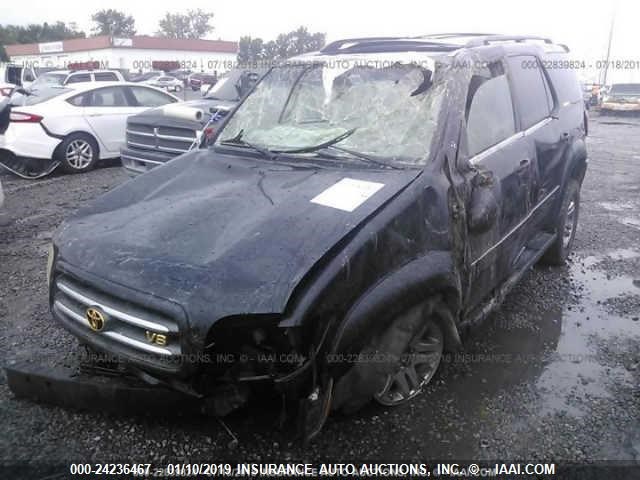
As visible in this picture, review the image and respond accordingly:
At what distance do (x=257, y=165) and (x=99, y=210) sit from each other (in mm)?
916

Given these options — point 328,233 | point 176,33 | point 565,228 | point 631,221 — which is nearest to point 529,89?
point 565,228

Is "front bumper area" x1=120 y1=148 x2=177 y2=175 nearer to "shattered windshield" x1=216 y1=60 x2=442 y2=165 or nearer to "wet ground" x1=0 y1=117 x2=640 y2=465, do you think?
"wet ground" x1=0 y1=117 x2=640 y2=465

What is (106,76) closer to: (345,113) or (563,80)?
(563,80)

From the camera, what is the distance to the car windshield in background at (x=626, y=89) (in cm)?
2012

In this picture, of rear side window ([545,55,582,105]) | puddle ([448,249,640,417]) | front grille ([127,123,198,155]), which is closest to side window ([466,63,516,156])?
rear side window ([545,55,582,105])

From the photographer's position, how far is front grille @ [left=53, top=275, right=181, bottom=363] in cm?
200

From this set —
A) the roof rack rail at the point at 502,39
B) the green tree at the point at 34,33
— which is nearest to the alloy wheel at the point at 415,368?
the roof rack rail at the point at 502,39

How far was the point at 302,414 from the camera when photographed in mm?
2051

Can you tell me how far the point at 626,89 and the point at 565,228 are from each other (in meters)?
19.8

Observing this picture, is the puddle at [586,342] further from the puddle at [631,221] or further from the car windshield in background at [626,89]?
the car windshield in background at [626,89]

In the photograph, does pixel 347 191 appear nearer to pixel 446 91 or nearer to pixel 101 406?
pixel 446 91

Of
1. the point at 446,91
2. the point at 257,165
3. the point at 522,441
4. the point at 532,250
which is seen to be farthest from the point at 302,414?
the point at 532,250

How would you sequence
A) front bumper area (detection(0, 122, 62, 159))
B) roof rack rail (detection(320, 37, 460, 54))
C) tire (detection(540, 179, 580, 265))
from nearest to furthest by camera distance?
1. roof rack rail (detection(320, 37, 460, 54))
2. tire (detection(540, 179, 580, 265))
3. front bumper area (detection(0, 122, 62, 159))

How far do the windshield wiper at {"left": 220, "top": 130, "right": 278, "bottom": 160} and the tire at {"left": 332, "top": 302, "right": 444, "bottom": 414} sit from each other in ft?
4.27
